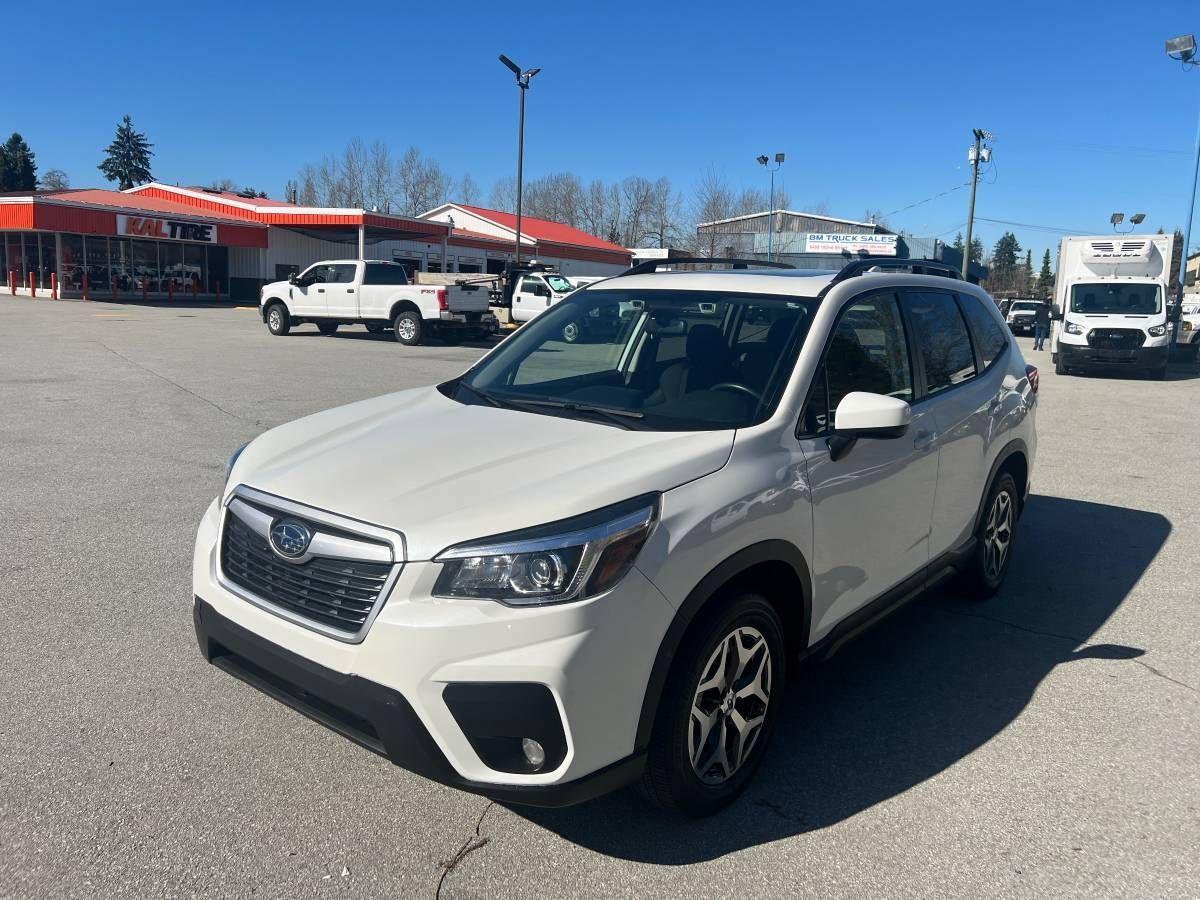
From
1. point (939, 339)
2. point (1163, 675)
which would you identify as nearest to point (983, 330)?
point (939, 339)

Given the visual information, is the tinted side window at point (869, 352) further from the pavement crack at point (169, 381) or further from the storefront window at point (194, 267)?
the storefront window at point (194, 267)

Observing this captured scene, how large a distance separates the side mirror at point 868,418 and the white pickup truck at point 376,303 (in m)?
19.9

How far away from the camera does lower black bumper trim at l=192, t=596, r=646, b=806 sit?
249cm

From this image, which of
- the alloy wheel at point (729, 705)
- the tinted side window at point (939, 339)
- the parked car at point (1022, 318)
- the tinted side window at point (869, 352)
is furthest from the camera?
the parked car at point (1022, 318)

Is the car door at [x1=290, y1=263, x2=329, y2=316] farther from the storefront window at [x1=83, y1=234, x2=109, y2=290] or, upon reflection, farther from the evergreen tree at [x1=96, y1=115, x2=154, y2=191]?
the evergreen tree at [x1=96, y1=115, x2=154, y2=191]

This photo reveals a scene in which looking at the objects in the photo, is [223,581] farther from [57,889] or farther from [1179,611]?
[1179,611]

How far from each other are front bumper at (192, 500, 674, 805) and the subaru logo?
0.25 metres

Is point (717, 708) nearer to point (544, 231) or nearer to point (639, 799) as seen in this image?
point (639, 799)

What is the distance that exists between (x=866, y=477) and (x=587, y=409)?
1.10 m

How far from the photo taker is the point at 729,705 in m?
2.97

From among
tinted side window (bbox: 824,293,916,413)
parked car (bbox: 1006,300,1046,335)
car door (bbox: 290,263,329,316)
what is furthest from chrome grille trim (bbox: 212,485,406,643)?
parked car (bbox: 1006,300,1046,335)

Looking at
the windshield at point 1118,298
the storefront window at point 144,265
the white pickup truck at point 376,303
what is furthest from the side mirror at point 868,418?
the storefront window at point 144,265

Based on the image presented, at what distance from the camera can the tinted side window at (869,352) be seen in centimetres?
358

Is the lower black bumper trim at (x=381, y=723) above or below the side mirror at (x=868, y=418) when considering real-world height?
below
